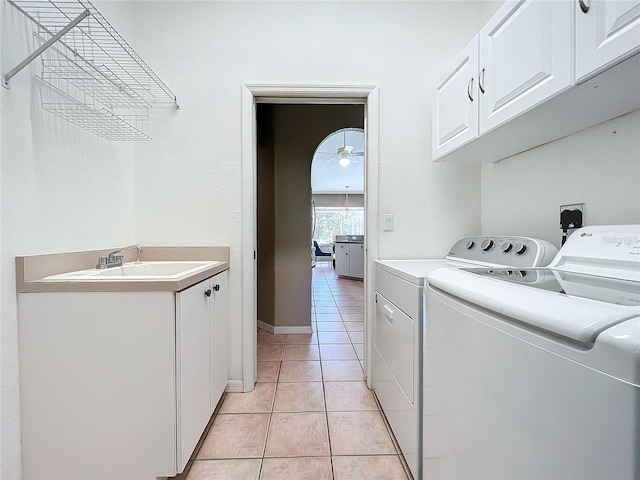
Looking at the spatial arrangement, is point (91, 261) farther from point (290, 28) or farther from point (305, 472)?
point (290, 28)

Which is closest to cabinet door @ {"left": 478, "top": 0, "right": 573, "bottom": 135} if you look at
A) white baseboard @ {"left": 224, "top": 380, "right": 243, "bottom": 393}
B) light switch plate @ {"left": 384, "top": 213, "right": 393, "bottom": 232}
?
light switch plate @ {"left": 384, "top": 213, "right": 393, "bottom": 232}

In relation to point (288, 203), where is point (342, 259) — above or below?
below

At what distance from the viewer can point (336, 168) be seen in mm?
8508

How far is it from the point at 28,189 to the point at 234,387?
154cm

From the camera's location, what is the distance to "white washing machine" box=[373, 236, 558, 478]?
4.11 feet

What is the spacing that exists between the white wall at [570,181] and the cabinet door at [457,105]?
0.39 meters

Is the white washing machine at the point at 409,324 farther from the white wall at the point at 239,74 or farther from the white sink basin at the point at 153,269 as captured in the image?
the white sink basin at the point at 153,269

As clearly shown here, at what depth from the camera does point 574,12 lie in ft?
3.07

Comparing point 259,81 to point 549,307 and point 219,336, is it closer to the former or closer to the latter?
point 219,336

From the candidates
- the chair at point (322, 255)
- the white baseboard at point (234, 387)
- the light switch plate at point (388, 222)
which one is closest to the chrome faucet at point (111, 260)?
the white baseboard at point (234, 387)

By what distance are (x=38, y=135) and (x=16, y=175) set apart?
214 millimetres

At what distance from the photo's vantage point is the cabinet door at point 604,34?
2.59 feet

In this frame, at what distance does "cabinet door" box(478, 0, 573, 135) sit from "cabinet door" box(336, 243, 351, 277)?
6103mm

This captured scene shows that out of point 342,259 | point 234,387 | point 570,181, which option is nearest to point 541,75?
point 570,181
